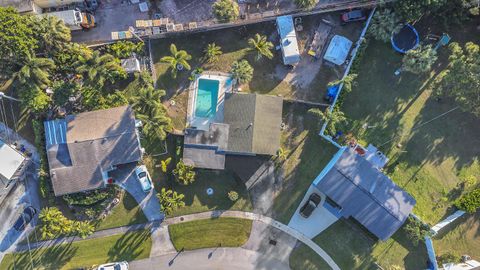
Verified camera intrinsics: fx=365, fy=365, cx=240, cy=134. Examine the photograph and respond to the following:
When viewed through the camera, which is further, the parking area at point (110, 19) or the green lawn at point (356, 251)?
the parking area at point (110, 19)

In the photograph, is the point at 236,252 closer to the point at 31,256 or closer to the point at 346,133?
the point at 346,133

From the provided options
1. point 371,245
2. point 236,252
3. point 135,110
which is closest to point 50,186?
point 135,110

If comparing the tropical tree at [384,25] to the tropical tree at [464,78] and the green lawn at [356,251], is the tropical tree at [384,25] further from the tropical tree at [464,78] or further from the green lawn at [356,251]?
the green lawn at [356,251]

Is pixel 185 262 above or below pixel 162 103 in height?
below

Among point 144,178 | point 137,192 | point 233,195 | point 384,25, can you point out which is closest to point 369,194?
point 233,195

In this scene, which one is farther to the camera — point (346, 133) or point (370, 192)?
point (346, 133)

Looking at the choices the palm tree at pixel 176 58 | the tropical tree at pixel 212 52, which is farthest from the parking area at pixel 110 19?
the tropical tree at pixel 212 52

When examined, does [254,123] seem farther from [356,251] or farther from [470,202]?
[470,202]

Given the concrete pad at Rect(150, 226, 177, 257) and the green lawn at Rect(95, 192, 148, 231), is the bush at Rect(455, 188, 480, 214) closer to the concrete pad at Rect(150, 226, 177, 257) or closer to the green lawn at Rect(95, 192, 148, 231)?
the concrete pad at Rect(150, 226, 177, 257)
